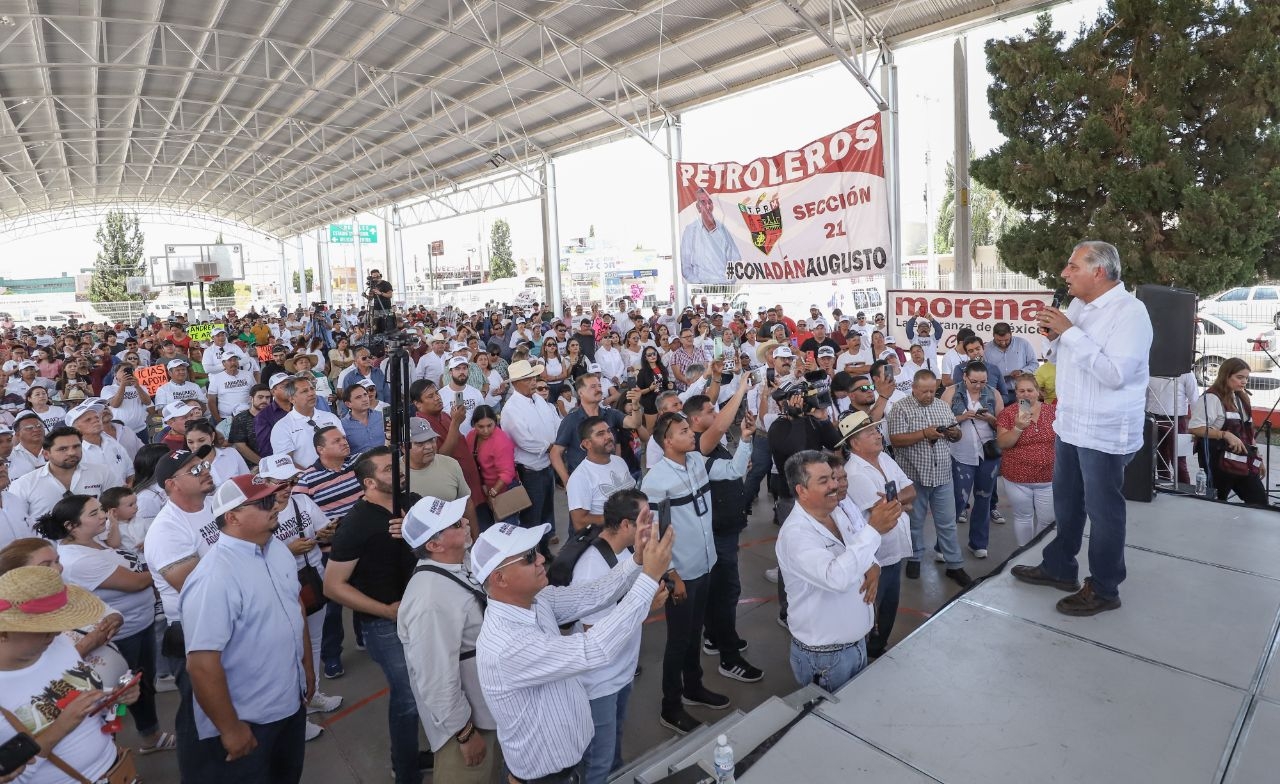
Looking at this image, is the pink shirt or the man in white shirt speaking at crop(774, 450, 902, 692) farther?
the pink shirt

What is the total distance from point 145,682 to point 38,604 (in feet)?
6.18

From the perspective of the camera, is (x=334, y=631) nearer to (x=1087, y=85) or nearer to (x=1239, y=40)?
(x=1087, y=85)

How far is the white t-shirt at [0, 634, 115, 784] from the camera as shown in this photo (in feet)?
6.28

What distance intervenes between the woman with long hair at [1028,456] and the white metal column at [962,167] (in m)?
7.58

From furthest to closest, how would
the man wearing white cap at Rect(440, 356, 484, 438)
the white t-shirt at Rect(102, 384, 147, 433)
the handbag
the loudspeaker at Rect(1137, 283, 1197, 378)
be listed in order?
the white t-shirt at Rect(102, 384, 147, 433), the man wearing white cap at Rect(440, 356, 484, 438), the handbag, the loudspeaker at Rect(1137, 283, 1197, 378)

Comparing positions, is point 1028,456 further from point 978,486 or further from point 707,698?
point 707,698

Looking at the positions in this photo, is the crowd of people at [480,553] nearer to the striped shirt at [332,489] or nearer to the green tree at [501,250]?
the striped shirt at [332,489]

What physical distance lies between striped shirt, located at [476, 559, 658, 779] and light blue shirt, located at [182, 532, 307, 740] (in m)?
0.89

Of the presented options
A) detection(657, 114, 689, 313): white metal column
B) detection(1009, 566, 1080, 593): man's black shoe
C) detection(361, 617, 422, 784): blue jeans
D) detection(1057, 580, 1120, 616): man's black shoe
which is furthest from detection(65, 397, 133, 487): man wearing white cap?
detection(657, 114, 689, 313): white metal column

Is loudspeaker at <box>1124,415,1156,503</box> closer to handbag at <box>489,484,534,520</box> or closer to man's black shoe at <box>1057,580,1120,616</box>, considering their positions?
man's black shoe at <box>1057,580,1120,616</box>

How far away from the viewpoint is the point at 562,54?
49.9 ft

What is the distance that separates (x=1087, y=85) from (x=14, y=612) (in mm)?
10552

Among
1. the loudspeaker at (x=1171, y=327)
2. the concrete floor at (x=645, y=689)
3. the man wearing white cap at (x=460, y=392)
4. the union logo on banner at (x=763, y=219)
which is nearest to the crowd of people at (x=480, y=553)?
the concrete floor at (x=645, y=689)

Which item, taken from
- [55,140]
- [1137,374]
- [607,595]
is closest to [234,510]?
[607,595]
